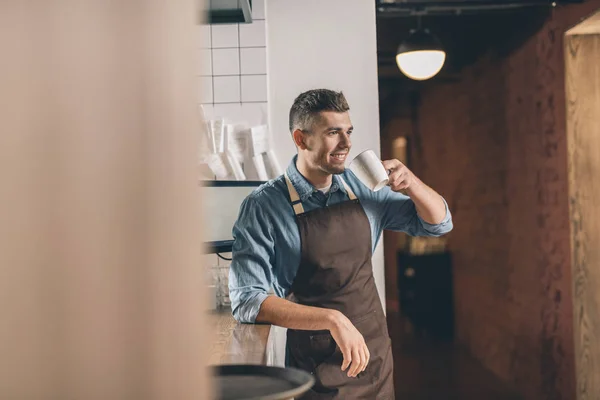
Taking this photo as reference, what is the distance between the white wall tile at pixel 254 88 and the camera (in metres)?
3.28

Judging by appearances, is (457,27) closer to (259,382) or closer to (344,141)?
(344,141)

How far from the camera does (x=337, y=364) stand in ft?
7.34

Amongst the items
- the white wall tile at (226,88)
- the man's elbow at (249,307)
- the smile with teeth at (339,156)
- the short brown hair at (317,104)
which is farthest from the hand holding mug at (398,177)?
the white wall tile at (226,88)

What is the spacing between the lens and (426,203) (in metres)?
2.28

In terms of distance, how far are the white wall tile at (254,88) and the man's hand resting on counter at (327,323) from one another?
4.77 feet

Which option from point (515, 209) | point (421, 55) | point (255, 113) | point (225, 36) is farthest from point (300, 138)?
point (515, 209)

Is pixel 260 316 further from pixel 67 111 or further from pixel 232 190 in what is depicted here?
pixel 67 111

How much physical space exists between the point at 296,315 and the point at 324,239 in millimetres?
413

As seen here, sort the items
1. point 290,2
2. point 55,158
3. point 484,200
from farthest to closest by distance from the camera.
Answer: point 484,200 < point 290,2 < point 55,158

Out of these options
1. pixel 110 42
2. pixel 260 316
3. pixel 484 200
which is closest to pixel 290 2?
pixel 260 316

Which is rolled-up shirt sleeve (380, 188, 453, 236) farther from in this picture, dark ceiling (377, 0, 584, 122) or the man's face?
dark ceiling (377, 0, 584, 122)

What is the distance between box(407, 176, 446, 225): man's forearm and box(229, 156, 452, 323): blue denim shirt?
4 cm

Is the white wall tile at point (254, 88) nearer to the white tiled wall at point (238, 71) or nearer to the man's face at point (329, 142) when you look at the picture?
the white tiled wall at point (238, 71)

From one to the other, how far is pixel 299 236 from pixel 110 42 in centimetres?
188
